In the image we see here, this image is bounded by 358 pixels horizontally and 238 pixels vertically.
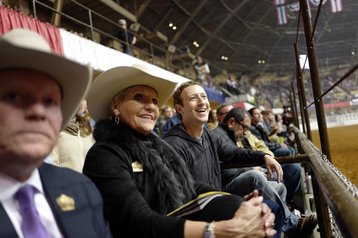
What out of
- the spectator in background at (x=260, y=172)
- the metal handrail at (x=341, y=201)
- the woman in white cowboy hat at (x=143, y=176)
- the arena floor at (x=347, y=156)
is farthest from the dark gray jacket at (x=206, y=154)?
the arena floor at (x=347, y=156)

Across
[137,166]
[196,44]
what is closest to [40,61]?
[137,166]

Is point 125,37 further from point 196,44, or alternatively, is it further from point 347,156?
point 196,44

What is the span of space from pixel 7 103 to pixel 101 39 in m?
11.7

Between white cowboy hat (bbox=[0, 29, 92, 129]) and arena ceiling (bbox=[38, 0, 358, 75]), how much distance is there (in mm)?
2383

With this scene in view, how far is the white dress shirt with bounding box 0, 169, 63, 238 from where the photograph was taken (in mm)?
775

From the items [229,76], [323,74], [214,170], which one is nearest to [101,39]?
[323,74]

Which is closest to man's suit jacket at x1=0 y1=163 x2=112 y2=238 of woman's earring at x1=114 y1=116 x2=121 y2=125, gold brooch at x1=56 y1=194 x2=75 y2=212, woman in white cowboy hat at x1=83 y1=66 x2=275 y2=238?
gold brooch at x1=56 y1=194 x2=75 y2=212

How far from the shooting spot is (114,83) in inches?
55.5

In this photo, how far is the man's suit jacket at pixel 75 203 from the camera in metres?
0.86

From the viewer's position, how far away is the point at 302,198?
3.23 m

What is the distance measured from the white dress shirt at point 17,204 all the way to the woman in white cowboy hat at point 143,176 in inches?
11.4

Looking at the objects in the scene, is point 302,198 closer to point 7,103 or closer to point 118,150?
point 118,150

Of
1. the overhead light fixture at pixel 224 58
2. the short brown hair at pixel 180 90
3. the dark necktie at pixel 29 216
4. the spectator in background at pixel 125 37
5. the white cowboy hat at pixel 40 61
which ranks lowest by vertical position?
the dark necktie at pixel 29 216

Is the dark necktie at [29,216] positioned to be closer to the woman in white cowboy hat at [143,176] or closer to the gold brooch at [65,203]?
the gold brooch at [65,203]
